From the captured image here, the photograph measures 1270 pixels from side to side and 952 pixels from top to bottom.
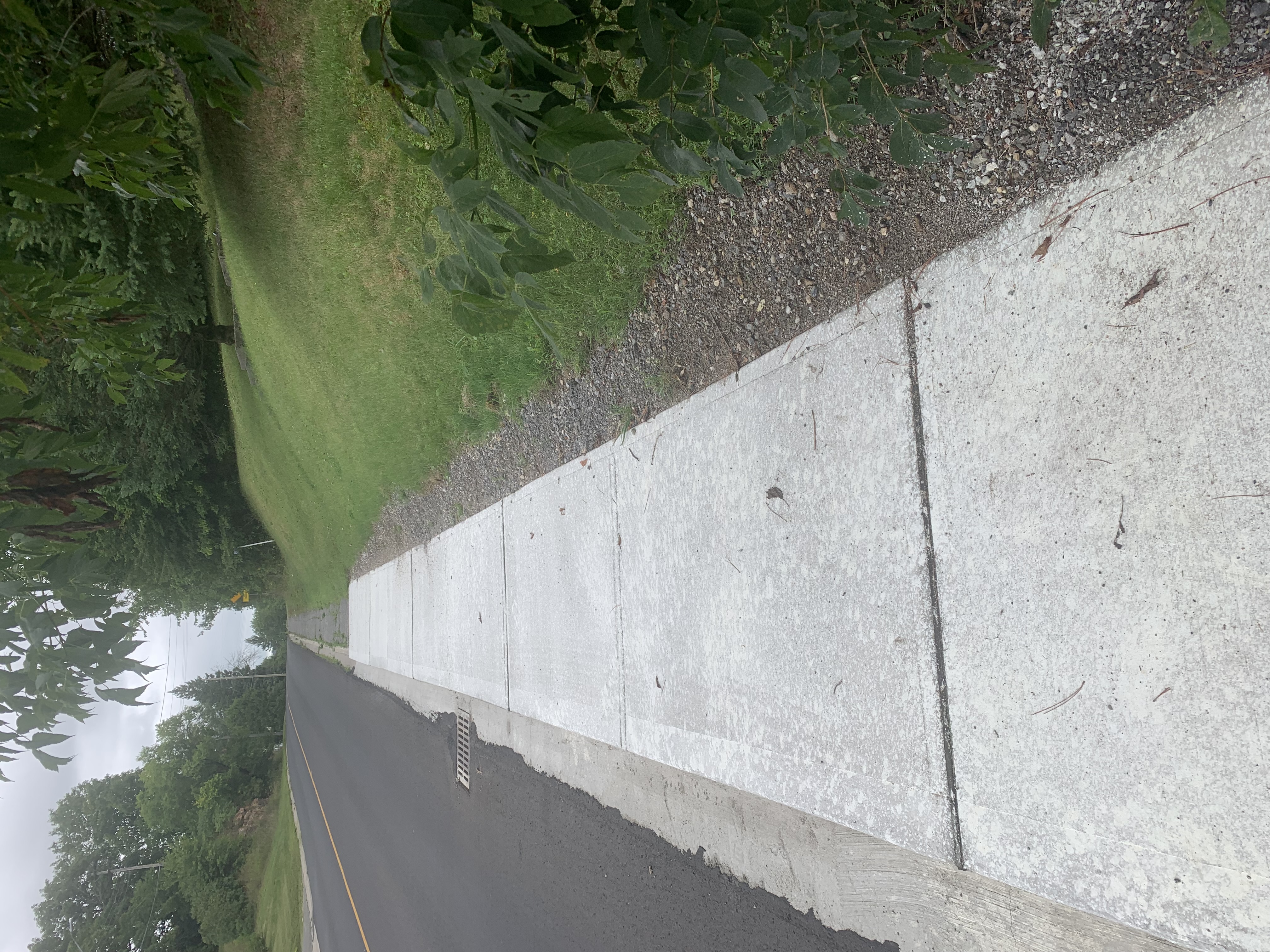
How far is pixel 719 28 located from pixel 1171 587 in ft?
5.88

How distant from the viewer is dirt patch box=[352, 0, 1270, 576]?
2.10 m

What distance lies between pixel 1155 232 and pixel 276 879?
26.6 metres

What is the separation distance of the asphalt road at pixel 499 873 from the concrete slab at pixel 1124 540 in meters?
1.25

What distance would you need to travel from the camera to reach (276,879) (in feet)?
72.3

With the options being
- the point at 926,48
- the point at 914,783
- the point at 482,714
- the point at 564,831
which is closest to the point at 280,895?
the point at 482,714

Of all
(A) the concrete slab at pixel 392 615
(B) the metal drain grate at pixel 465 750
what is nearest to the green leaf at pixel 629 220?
(B) the metal drain grate at pixel 465 750

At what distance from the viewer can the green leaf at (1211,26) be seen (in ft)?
5.43

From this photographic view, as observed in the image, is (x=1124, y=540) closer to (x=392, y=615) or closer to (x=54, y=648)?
(x=54, y=648)

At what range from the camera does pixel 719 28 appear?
1.47 m

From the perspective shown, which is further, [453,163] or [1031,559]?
[1031,559]

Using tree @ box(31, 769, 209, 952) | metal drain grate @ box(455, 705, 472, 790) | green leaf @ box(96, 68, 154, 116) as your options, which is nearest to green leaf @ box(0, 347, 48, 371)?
green leaf @ box(96, 68, 154, 116)

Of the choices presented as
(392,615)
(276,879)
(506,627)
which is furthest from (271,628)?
(506,627)

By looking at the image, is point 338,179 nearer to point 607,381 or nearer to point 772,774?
point 607,381

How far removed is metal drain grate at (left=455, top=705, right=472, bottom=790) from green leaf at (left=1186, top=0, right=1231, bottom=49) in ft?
22.9
